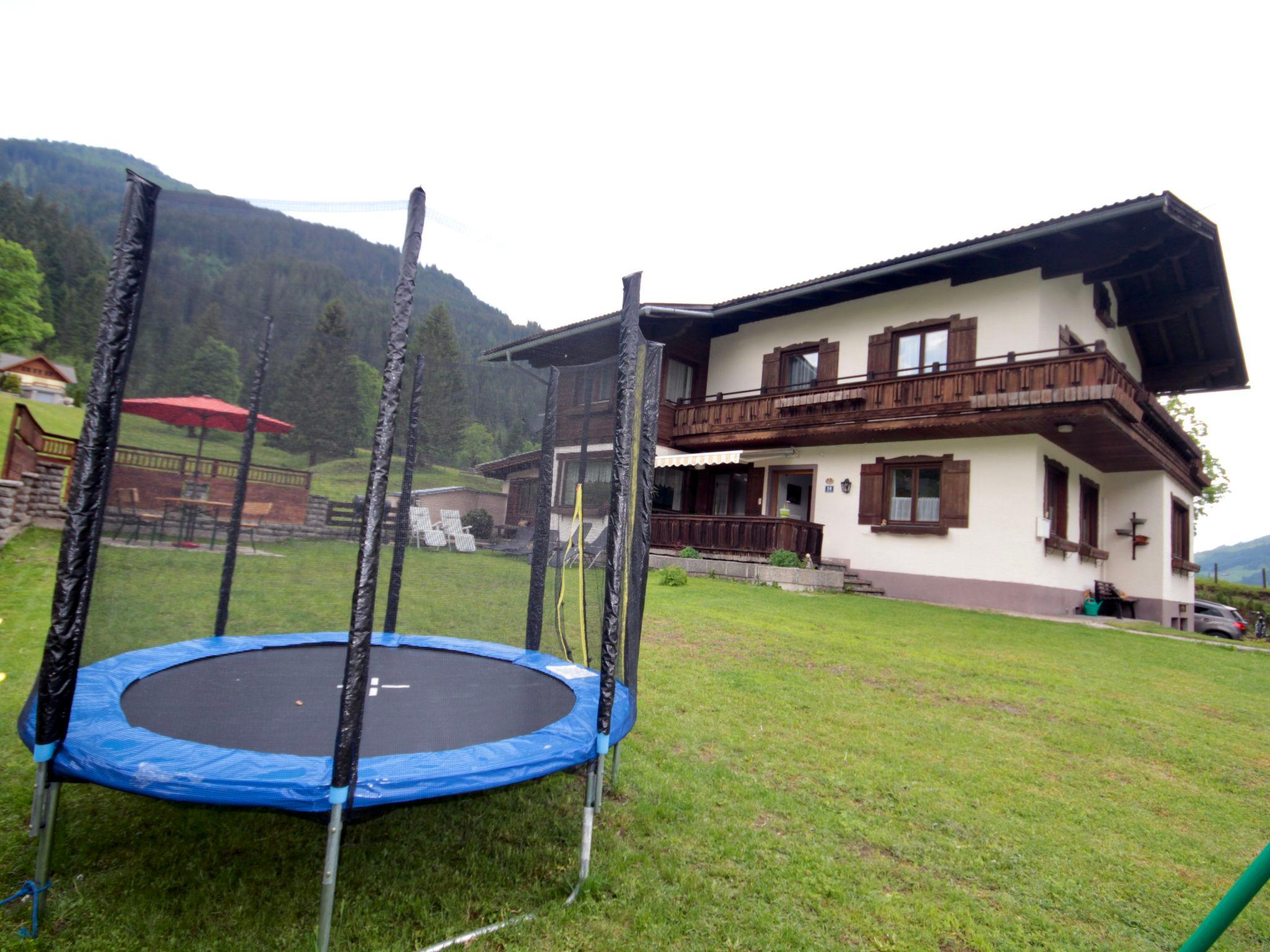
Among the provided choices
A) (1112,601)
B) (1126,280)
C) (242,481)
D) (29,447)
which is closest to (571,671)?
(242,481)

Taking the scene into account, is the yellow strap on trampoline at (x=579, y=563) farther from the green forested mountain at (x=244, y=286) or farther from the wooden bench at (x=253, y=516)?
the wooden bench at (x=253, y=516)

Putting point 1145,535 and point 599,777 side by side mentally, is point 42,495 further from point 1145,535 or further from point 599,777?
point 1145,535

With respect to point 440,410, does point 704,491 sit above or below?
above

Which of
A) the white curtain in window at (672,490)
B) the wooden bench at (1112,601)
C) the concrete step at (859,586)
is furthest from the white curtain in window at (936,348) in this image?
the white curtain in window at (672,490)

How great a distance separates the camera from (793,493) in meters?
14.0

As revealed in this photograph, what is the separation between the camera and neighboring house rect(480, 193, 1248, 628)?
10.1 metres

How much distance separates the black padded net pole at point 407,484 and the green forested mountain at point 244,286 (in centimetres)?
42

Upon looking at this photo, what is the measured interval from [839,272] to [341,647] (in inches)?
432

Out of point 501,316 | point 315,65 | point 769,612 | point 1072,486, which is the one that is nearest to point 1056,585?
point 1072,486

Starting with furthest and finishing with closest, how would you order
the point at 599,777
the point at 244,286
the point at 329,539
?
the point at 329,539
the point at 244,286
the point at 599,777

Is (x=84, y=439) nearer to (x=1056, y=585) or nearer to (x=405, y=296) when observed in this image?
(x=405, y=296)

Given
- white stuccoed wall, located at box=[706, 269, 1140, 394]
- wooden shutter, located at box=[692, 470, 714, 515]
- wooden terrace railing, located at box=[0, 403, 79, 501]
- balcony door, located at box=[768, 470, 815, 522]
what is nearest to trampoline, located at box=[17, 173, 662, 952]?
wooden terrace railing, located at box=[0, 403, 79, 501]

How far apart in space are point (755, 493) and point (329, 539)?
11050 millimetres

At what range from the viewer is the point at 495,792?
104 inches
